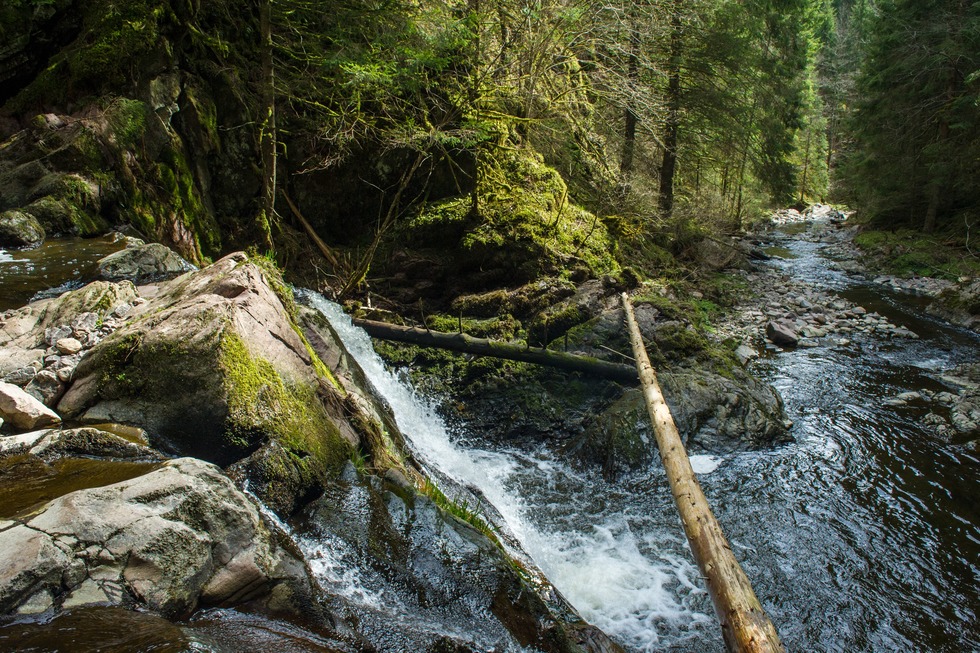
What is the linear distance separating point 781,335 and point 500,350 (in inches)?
256

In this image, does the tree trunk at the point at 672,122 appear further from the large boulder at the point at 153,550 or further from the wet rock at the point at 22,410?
the wet rock at the point at 22,410

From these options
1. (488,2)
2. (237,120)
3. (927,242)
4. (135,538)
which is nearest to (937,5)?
(927,242)

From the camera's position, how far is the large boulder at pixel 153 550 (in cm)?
236

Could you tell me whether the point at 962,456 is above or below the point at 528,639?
below

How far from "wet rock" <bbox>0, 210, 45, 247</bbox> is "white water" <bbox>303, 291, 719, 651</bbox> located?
3.89m

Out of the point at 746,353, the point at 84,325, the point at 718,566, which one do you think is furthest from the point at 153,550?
the point at 746,353

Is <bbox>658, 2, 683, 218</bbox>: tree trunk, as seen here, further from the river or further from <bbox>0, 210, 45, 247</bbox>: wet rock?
<bbox>0, 210, 45, 247</bbox>: wet rock

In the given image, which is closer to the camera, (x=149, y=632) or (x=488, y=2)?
(x=149, y=632)

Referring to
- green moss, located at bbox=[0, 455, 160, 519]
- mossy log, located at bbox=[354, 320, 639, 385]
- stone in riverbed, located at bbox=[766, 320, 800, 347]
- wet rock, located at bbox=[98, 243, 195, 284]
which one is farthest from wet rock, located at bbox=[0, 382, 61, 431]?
stone in riverbed, located at bbox=[766, 320, 800, 347]

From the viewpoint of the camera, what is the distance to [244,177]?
954cm

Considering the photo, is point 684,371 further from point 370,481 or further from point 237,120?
point 237,120

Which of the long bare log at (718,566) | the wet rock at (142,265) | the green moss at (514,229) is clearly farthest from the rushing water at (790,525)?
the green moss at (514,229)

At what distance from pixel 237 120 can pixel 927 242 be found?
20.7 m

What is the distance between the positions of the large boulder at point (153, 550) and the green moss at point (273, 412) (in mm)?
656
